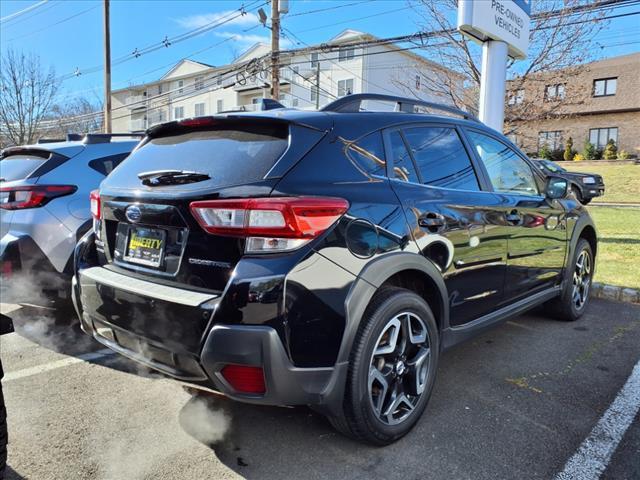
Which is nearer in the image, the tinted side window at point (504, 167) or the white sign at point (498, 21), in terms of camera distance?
the tinted side window at point (504, 167)

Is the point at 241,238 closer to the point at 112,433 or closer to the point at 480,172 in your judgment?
the point at 112,433

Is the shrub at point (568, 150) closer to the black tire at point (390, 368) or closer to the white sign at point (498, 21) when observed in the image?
the white sign at point (498, 21)

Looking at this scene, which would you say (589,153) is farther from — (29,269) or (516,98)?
(29,269)

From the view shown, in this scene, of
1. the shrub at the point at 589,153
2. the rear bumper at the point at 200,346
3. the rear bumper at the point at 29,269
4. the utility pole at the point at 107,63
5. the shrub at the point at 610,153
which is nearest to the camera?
the rear bumper at the point at 200,346

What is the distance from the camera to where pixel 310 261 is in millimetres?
2086

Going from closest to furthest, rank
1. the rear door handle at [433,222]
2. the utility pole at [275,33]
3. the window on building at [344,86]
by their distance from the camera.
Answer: the rear door handle at [433,222]
the utility pole at [275,33]
the window on building at [344,86]

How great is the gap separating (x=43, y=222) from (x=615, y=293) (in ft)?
19.5

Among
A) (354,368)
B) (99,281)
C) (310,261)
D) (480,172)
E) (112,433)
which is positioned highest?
(480,172)

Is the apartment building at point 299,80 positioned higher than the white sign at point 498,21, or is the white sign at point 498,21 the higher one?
the apartment building at point 299,80

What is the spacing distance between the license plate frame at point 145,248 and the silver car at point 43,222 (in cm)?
156

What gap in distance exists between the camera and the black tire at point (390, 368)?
2319mm

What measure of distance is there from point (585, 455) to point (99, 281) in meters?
2.71

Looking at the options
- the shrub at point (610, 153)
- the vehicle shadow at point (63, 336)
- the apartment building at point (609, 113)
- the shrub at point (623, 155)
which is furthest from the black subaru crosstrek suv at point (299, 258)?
the shrub at point (610, 153)

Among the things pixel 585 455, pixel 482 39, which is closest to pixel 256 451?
pixel 585 455
